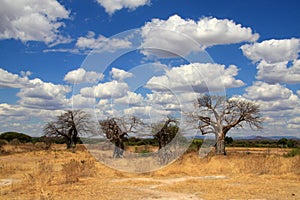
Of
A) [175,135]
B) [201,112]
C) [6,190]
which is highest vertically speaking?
[201,112]

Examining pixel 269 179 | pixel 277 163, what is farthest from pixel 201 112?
pixel 269 179

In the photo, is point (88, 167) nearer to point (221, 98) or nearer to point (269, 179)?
point (269, 179)

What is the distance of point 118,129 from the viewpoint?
2330cm

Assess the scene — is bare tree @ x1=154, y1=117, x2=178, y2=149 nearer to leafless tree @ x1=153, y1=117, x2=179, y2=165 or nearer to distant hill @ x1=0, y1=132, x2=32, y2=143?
leafless tree @ x1=153, y1=117, x2=179, y2=165

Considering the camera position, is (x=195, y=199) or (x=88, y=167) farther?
(x=88, y=167)

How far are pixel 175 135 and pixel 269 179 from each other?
9820 millimetres

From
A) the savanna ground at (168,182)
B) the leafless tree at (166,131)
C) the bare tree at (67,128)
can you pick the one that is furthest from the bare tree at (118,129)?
the bare tree at (67,128)

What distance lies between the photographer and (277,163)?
1725 cm

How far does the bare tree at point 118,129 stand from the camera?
75.3 feet

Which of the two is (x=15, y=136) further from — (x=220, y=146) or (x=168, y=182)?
(x=168, y=182)

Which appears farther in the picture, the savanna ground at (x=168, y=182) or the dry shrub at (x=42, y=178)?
the dry shrub at (x=42, y=178)

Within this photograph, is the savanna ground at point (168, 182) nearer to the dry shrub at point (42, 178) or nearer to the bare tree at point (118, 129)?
the dry shrub at point (42, 178)

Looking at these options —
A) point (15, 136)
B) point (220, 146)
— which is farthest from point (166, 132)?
point (15, 136)

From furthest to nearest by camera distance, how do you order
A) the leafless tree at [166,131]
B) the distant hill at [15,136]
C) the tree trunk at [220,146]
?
the distant hill at [15,136], the tree trunk at [220,146], the leafless tree at [166,131]
